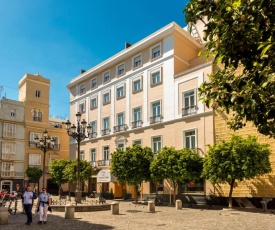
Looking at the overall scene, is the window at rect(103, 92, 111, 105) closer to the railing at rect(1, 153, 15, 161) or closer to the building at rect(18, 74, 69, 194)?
the building at rect(18, 74, 69, 194)

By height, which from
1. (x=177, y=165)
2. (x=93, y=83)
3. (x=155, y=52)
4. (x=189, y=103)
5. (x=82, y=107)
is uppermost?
(x=155, y=52)

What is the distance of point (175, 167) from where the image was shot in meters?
24.2

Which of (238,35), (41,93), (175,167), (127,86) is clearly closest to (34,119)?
(41,93)

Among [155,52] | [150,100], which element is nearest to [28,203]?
[150,100]

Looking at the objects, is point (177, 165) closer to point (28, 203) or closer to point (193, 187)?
point (193, 187)

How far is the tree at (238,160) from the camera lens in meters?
20.2

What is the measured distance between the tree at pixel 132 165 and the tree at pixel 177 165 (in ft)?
5.11

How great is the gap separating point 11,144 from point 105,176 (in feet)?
65.4

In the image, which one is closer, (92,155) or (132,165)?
(132,165)

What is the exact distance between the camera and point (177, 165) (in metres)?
24.2

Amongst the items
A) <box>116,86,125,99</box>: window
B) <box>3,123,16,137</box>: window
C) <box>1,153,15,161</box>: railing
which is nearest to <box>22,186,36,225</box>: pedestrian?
<box>116,86,125,99</box>: window

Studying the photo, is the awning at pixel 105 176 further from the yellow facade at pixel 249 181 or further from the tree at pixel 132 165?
the yellow facade at pixel 249 181

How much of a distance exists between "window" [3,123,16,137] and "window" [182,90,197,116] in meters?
28.9

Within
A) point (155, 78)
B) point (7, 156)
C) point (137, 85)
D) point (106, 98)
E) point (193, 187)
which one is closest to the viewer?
point (193, 187)
